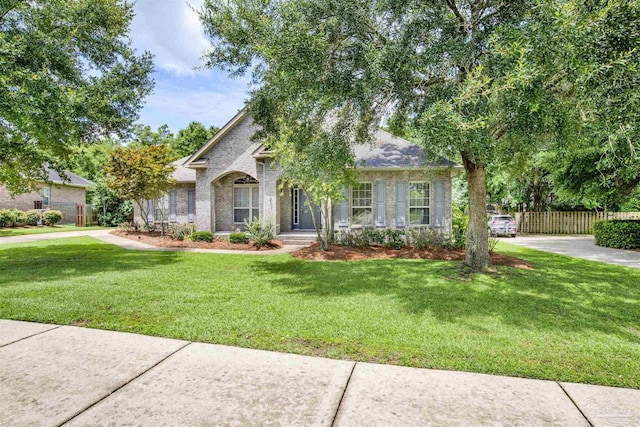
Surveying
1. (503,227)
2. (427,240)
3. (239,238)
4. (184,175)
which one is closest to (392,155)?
(427,240)

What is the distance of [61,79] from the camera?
1116cm

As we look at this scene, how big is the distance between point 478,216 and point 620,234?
35.6 ft

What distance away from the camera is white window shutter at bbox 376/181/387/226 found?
1478 centimetres

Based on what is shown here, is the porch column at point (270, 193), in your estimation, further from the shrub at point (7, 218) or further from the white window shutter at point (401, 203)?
the shrub at point (7, 218)

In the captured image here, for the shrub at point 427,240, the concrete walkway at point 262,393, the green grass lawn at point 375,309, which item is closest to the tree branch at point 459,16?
the green grass lawn at point 375,309

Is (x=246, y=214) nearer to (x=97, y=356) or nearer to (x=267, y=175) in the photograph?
(x=267, y=175)

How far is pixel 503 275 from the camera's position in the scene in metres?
8.72

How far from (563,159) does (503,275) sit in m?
11.0

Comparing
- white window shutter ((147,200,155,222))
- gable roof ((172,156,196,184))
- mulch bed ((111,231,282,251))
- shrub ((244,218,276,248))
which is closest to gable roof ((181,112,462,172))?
gable roof ((172,156,196,184))

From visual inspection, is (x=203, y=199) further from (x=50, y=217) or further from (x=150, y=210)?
(x=50, y=217)

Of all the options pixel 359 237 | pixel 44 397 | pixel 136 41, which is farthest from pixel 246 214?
pixel 44 397

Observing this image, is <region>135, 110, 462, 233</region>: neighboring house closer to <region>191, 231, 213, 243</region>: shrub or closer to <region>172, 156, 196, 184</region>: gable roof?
<region>172, 156, 196, 184</region>: gable roof

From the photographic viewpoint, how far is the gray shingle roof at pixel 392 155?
1404 cm

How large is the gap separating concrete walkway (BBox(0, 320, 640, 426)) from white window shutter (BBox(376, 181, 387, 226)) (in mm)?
11355
